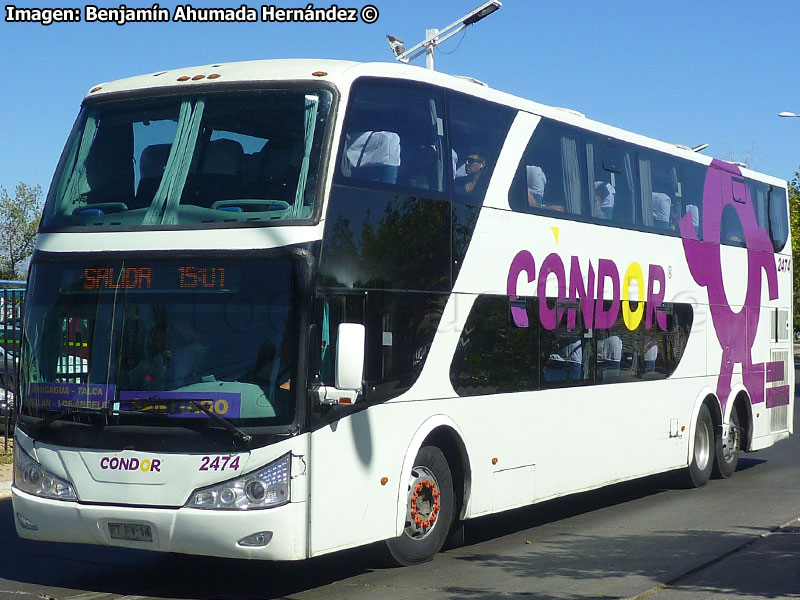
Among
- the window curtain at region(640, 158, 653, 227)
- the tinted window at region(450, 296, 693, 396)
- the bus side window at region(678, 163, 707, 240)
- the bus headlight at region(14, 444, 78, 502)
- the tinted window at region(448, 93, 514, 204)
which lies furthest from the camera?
the bus side window at region(678, 163, 707, 240)

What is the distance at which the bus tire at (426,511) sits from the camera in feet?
31.4

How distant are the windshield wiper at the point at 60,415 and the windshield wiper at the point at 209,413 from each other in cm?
37

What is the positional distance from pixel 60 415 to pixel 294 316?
6.24ft

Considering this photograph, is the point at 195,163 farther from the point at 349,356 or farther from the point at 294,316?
the point at 349,356

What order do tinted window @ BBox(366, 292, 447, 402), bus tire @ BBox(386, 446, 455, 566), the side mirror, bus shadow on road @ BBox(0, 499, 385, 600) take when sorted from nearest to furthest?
Result: the side mirror, bus shadow on road @ BBox(0, 499, 385, 600), tinted window @ BBox(366, 292, 447, 402), bus tire @ BBox(386, 446, 455, 566)

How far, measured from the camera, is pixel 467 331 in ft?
34.1

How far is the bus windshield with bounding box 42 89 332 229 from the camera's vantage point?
861 cm

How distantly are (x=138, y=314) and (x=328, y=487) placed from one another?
1828 mm

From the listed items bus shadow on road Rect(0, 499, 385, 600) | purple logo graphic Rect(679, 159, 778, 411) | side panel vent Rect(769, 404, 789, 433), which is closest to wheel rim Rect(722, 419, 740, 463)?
purple logo graphic Rect(679, 159, 778, 411)

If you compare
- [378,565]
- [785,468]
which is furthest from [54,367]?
[785,468]

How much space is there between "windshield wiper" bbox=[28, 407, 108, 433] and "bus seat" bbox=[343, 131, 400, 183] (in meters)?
2.55

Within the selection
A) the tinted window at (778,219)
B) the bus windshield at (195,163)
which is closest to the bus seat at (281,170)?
the bus windshield at (195,163)

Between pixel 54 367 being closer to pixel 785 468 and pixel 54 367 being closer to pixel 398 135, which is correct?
pixel 398 135

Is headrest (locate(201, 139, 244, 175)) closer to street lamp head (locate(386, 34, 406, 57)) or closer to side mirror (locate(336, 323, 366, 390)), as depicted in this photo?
side mirror (locate(336, 323, 366, 390))
